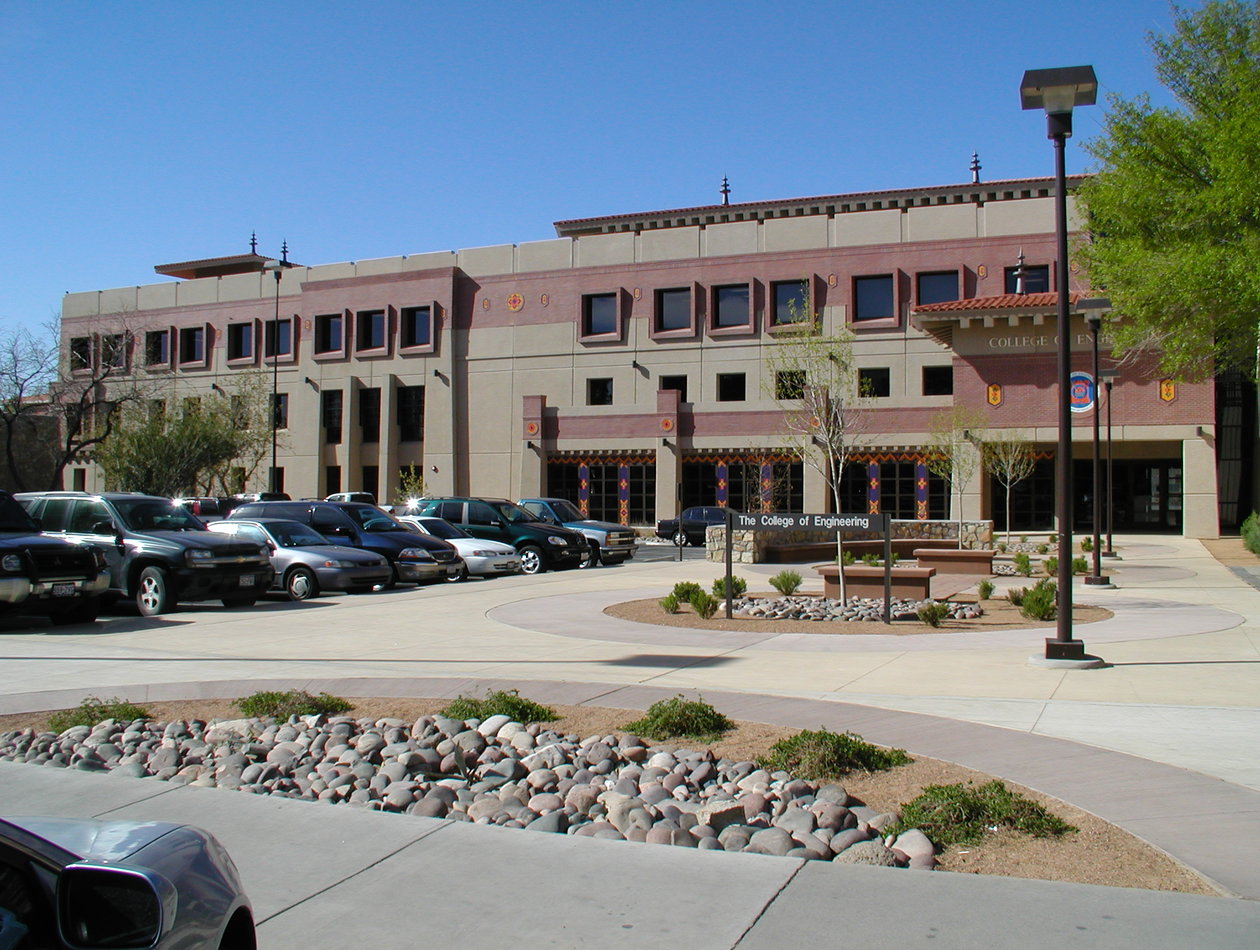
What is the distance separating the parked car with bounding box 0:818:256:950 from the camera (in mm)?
2297

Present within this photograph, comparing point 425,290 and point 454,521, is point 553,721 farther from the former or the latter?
point 425,290

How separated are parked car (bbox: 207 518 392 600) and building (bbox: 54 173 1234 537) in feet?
67.3

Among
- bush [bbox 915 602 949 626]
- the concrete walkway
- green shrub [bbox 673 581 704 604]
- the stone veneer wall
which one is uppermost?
the stone veneer wall

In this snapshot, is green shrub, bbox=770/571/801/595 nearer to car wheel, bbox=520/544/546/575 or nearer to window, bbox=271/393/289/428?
Answer: car wheel, bbox=520/544/546/575

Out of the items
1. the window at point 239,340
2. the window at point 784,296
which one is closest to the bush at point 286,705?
the window at point 784,296

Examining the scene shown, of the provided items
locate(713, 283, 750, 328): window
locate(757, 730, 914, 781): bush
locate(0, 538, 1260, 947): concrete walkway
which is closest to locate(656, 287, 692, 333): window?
locate(713, 283, 750, 328): window

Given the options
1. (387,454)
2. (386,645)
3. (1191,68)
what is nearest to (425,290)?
(387,454)

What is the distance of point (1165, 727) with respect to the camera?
7.88 m

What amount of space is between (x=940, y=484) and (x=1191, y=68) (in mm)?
20633

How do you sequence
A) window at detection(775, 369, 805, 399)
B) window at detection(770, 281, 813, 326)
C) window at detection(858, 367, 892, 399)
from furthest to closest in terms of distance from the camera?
window at detection(770, 281, 813, 326) → window at detection(858, 367, 892, 399) → window at detection(775, 369, 805, 399)

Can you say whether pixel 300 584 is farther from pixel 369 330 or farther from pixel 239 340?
pixel 239 340

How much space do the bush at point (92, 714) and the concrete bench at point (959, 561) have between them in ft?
61.0

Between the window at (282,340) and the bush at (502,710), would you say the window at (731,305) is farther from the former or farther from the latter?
the bush at (502,710)

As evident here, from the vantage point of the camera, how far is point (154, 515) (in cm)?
1773
